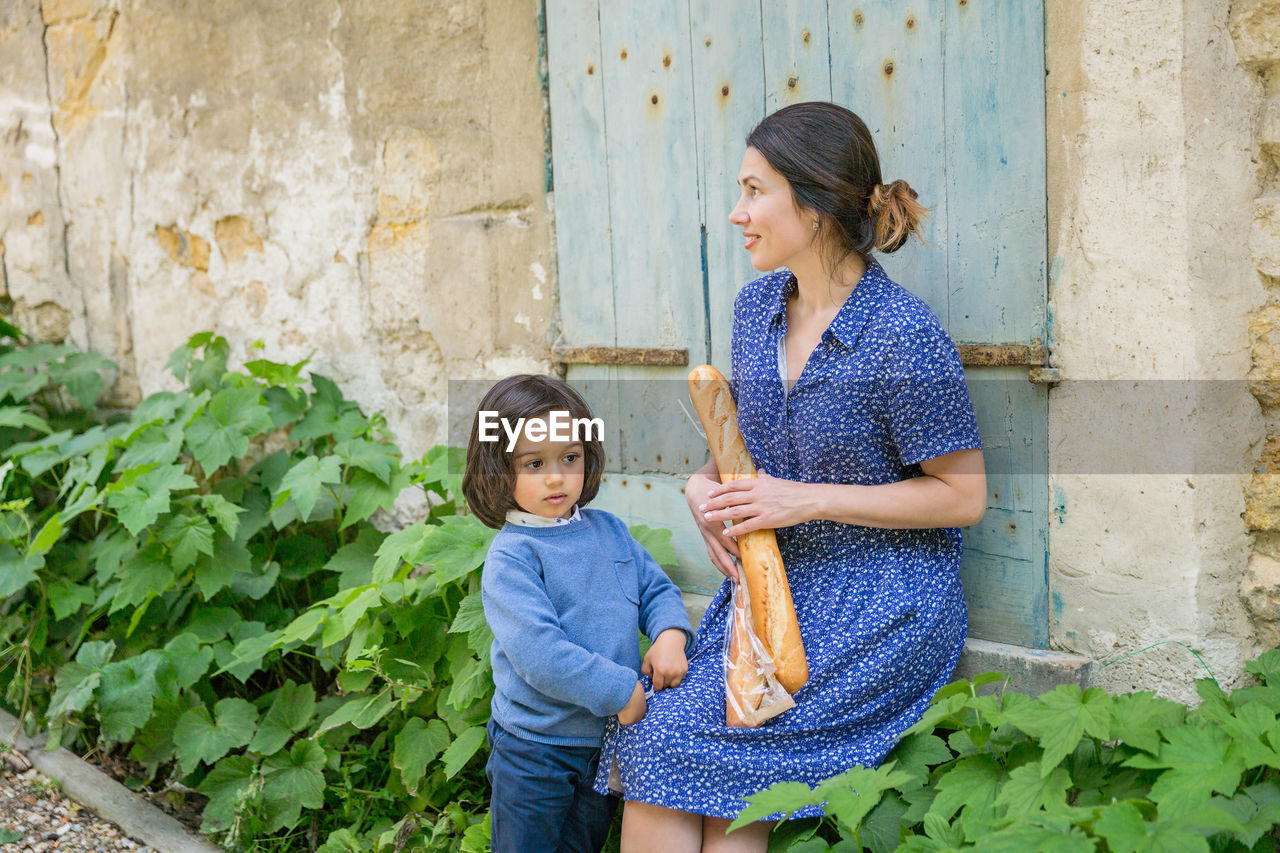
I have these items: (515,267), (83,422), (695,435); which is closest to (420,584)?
(695,435)

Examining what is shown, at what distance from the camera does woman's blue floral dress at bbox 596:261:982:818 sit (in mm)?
1953

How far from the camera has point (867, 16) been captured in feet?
7.80

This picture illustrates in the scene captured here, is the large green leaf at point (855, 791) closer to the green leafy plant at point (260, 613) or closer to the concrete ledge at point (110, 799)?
the green leafy plant at point (260, 613)

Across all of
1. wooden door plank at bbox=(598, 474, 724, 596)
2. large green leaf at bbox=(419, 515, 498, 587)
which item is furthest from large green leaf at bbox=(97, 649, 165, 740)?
wooden door plank at bbox=(598, 474, 724, 596)

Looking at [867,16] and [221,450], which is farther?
[221,450]

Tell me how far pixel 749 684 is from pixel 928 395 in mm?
643

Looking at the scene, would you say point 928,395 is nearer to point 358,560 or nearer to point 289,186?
point 358,560

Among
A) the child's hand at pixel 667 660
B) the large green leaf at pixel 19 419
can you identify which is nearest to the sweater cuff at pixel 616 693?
the child's hand at pixel 667 660

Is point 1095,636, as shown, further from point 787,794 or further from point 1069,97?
point 1069,97

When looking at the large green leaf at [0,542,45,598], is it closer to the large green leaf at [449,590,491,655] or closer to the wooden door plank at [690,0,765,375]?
the large green leaf at [449,590,491,655]

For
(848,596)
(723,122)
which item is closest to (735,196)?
(723,122)

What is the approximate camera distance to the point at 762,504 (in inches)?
83.6

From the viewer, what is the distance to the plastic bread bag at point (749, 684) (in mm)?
1972

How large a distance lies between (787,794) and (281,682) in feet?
7.35
